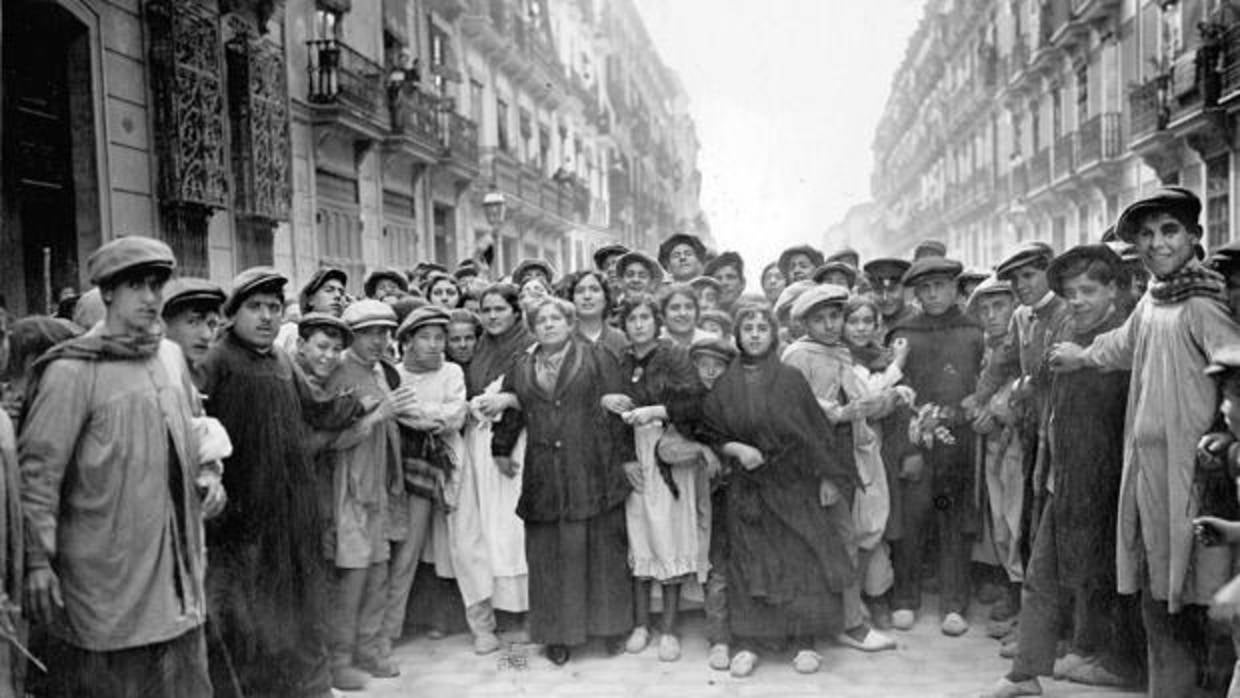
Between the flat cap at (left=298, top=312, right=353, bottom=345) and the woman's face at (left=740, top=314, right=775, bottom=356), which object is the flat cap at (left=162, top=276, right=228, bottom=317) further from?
the woman's face at (left=740, top=314, right=775, bottom=356)

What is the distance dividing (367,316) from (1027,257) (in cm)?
319

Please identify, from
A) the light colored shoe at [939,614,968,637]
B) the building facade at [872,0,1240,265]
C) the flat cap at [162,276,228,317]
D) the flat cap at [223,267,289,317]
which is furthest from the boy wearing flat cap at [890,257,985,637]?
the building facade at [872,0,1240,265]

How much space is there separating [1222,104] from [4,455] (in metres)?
16.7

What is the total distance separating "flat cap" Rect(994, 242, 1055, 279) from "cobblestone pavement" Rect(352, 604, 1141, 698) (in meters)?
1.90

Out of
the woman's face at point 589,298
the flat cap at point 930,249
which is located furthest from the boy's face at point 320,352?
the flat cap at point 930,249

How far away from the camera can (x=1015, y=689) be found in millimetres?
4531

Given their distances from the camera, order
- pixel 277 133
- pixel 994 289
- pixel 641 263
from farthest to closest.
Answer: pixel 277 133, pixel 641 263, pixel 994 289

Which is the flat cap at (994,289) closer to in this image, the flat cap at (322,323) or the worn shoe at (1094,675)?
the worn shoe at (1094,675)

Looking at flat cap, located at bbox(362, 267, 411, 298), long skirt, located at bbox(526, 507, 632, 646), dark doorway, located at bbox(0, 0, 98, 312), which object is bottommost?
long skirt, located at bbox(526, 507, 632, 646)

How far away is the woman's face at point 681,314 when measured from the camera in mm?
5535

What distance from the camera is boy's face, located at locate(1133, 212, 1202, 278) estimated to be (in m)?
3.88

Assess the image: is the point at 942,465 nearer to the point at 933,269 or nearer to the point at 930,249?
the point at 933,269

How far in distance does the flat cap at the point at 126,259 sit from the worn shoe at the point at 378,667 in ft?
8.16

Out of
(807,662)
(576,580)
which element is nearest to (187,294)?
(576,580)
